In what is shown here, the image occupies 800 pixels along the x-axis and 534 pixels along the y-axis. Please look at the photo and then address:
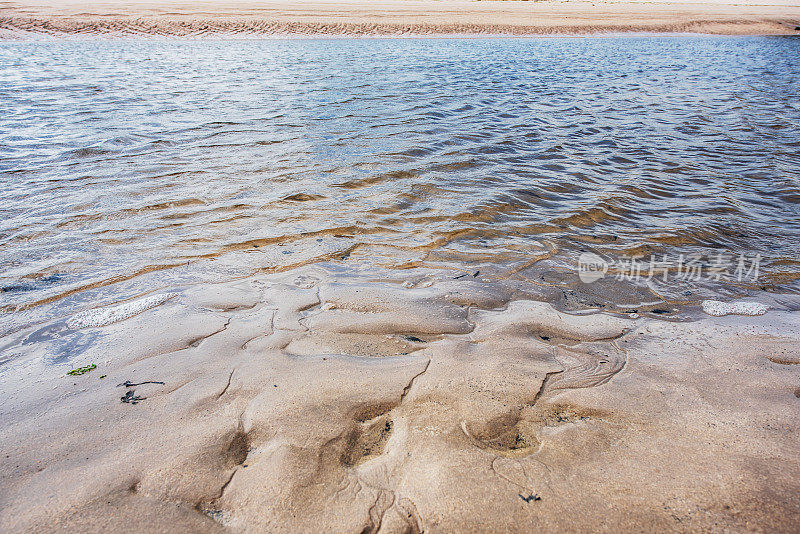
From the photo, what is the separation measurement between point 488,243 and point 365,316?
1418 mm

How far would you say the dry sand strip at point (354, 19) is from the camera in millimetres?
20016

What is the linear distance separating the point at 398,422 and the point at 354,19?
2475 cm

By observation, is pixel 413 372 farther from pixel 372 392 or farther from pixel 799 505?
pixel 799 505

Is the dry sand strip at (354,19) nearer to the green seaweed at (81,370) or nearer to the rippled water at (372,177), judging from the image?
the rippled water at (372,177)

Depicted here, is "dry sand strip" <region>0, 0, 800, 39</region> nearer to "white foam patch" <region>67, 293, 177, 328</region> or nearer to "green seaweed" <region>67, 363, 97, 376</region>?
"white foam patch" <region>67, 293, 177, 328</region>

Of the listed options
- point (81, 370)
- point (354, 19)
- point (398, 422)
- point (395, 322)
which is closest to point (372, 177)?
point (395, 322)

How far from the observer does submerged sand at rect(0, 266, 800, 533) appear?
1.30m

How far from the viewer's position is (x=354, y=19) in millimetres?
22500

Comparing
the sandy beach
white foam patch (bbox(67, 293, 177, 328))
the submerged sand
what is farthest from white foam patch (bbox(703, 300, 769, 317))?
white foam patch (bbox(67, 293, 177, 328))

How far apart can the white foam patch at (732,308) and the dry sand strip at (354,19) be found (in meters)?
22.1

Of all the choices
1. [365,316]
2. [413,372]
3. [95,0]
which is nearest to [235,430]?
[413,372]

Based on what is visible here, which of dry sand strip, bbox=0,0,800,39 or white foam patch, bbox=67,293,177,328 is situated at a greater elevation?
dry sand strip, bbox=0,0,800,39

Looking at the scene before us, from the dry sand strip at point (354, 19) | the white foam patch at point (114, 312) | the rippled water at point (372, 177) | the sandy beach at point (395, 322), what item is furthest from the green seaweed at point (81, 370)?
the dry sand strip at point (354, 19)

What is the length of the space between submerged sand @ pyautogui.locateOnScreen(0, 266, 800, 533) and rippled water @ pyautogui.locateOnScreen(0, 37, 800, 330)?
0.67 m
